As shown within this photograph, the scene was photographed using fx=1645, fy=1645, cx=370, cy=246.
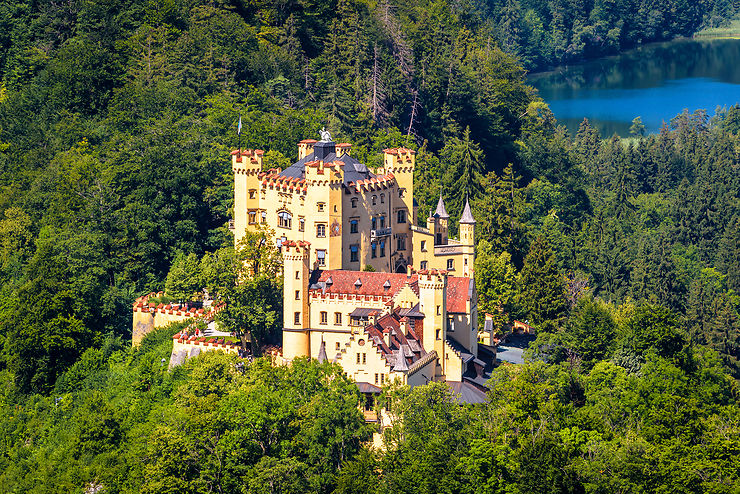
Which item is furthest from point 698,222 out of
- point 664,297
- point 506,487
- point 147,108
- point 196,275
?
point 506,487

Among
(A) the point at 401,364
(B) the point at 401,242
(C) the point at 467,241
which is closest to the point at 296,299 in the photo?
(A) the point at 401,364

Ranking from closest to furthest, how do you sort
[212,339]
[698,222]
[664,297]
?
[212,339] < [664,297] < [698,222]

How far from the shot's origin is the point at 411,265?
11356 centimetres

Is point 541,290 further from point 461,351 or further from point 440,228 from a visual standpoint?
point 461,351

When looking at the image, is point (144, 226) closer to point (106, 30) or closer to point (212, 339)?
point (212, 339)

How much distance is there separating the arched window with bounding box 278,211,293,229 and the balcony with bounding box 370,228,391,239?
5536mm

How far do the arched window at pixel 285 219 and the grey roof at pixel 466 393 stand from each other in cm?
1692

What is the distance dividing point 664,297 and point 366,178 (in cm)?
4267

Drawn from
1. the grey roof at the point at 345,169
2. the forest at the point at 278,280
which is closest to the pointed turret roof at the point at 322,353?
the forest at the point at 278,280

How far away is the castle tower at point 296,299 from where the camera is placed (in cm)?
10119

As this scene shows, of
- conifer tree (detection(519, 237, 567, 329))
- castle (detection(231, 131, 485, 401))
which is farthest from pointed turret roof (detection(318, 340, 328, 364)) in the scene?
conifer tree (detection(519, 237, 567, 329))

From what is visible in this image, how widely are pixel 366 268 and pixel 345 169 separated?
6.77m

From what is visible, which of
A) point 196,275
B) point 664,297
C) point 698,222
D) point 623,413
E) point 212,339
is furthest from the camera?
point 698,222

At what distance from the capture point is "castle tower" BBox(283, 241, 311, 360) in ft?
332
